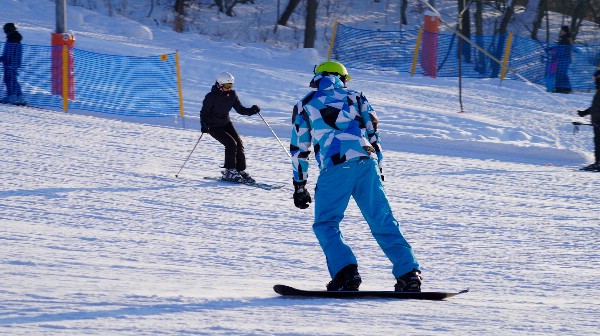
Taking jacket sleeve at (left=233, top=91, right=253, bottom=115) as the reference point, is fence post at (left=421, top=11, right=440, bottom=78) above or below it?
below

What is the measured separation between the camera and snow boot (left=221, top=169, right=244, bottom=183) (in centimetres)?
1052

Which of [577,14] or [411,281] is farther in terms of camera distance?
[577,14]

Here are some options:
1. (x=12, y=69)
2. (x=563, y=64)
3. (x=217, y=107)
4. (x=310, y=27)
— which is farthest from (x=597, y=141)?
(x=310, y=27)

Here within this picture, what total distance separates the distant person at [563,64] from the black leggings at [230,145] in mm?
12996

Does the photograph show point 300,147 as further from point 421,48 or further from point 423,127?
point 421,48

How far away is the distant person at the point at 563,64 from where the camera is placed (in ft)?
71.3

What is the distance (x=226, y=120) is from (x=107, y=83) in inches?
233

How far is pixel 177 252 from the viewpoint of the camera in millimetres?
7203

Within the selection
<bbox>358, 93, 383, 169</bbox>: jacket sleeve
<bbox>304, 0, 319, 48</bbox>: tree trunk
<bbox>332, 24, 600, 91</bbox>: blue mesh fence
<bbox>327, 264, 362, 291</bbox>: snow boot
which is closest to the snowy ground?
<bbox>327, 264, 362, 291</bbox>: snow boot

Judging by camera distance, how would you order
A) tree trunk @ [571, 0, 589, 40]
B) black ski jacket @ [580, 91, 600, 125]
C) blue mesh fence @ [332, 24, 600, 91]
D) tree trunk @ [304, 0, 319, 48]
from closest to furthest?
1. black ski jacket @ [580, 91, 600, 125]
2. blue mesh fence @ [332, 24, 600, 91]
3. tree trunk @ [304, 0, 319, 48]
4. tree trunk @ [571, 0, 589, 40]

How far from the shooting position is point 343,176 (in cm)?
555

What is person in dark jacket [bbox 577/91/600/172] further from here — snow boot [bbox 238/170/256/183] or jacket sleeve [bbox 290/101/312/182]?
jacket sleeve [bbox 290/101/312/182]

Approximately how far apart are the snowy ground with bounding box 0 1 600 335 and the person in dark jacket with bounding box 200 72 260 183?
303 mm

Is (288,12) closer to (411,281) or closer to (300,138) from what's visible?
(300,138)
